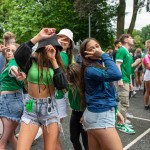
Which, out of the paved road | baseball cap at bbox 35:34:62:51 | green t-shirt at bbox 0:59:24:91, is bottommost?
the paved road

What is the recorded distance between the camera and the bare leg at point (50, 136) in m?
2.70

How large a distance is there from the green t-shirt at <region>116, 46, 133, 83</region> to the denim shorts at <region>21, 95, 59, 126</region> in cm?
267

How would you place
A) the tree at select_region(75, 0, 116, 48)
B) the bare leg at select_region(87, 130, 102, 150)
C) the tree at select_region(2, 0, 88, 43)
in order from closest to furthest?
1. the bare leg at select_region(87, 130, 102, 150)
2. the tree at select_region(75, 0, 116, 48)
3. the tree at select_region(2, 0, 88, 43)

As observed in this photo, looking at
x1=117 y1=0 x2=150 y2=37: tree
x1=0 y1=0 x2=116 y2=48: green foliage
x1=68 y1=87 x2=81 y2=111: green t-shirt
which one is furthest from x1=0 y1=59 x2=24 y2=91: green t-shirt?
x1=0 y1=0 x2=116 y2=48: green foliage

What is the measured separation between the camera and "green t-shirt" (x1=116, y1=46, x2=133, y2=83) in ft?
16.9

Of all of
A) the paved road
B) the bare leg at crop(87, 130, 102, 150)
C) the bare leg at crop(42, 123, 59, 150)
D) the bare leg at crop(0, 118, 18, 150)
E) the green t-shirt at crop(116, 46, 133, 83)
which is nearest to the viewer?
the bare leg at crop(42, 123, 59, 150)

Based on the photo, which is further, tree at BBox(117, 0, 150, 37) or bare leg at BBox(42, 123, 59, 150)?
tree at BBox(117, 0, 150, 37)

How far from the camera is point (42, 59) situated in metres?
2.78

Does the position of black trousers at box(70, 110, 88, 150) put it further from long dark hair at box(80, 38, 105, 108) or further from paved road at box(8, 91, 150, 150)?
paved road at box(8, 91, 150, 150)

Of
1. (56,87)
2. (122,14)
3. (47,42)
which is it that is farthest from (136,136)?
(122,14)

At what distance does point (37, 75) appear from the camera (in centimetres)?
269

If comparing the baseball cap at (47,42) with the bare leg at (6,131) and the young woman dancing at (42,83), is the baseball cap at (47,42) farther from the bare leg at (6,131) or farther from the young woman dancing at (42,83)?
the bare leg at (6,131)

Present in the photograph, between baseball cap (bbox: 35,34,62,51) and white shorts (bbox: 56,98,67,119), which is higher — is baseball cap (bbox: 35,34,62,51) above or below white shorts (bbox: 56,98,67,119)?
above

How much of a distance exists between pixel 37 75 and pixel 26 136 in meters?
0.58
